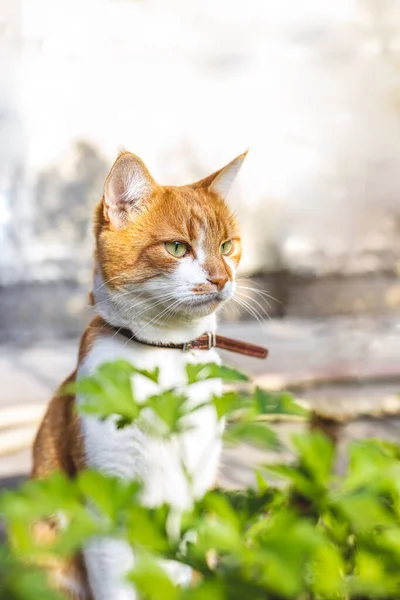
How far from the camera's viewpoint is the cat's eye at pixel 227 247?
0.86 meters

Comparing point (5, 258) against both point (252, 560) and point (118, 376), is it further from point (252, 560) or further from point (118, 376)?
point (252, 560)

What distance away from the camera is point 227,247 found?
2.87 ft

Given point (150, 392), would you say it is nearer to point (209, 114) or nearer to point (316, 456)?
point (316, 456)

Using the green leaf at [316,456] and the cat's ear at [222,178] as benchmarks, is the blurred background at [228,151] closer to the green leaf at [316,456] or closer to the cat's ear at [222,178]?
the cat's ear at [222,178]

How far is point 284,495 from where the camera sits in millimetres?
408

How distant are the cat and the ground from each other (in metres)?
0.31

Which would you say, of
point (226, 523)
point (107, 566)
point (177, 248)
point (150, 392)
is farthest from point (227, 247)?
point (226, 523)

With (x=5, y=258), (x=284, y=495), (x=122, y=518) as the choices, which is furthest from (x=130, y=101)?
(x=122, y=518)

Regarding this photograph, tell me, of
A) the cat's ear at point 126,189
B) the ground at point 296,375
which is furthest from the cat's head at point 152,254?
the ground at point 296,375

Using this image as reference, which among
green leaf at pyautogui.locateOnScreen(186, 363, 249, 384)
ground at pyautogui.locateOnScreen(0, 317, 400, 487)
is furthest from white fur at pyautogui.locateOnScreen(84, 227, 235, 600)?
green leaf at pyautogui.locateOnScreen(186, 363, 249, 384)

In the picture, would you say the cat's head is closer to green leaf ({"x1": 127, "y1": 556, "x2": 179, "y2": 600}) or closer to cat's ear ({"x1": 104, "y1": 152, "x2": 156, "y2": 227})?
cat's ear ({"x1": 104, "y1": 152, "x2": 156, "y2": 227})

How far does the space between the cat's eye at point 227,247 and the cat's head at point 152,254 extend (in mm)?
19

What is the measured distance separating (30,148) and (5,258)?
8.3 inches

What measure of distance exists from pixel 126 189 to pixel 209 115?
56 cm
